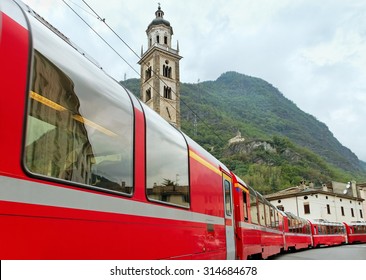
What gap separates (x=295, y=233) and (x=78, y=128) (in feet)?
75.5

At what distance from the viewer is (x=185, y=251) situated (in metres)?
5.45

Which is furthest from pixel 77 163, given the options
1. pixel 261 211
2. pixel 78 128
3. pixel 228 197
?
pixel 261 211

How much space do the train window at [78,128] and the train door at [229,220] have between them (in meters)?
4.50

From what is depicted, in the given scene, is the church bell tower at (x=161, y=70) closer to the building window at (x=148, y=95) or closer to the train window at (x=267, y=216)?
the building window at (x=148, y=95)

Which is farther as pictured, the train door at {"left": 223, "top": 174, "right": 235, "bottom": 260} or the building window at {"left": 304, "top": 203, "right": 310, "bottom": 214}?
the building window at {"left": 304, "top": 203, "right": 310, "bottom": 214}

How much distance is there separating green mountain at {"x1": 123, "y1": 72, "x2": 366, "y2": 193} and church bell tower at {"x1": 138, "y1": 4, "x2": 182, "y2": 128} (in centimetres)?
448

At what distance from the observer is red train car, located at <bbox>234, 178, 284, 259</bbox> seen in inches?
377

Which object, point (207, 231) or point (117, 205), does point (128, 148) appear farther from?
point (207, 231)

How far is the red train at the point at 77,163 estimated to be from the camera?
278 cm

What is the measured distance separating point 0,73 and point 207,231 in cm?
482

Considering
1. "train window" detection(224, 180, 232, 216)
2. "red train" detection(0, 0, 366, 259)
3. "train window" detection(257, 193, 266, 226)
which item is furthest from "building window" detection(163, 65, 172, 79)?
"red train" detection(0, 0, 366, 259)

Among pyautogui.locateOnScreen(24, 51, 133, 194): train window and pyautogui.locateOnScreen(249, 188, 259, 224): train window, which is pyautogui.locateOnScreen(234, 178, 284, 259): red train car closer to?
pyautogui.locateOnScreen(249, 188, 259, 224): train window

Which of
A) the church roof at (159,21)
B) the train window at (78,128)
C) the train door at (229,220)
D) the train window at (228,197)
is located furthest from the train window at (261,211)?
the church roof at (159,21)

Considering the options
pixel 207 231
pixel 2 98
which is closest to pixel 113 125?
pixel 2 98
